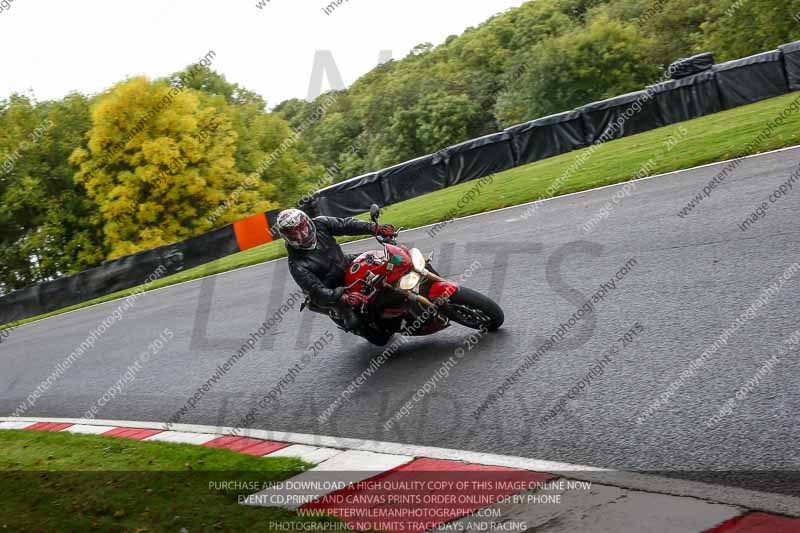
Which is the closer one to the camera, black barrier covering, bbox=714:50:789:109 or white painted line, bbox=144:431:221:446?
white painted line, bbox=144:431:221:446

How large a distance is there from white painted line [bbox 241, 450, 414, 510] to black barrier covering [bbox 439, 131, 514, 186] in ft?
61.6

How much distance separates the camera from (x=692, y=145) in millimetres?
16219

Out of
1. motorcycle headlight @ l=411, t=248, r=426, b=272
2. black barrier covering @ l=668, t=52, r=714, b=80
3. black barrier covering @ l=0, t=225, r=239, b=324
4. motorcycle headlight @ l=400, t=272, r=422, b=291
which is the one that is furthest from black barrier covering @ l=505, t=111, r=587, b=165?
motorcycle headlight @ l=400, t=272, r=422, b=291

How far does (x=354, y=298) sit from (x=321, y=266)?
874mm

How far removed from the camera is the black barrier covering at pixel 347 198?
23531 mm

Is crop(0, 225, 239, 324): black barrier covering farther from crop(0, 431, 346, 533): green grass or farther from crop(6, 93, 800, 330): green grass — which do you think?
crop(0, 431, 346, 533): green grass

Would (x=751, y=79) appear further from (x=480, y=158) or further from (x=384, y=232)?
(x=384, y=232)

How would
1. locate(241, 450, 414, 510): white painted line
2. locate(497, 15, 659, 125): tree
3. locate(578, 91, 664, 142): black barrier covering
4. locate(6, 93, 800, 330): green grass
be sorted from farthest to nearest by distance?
locate(497, 15, 659, 125): tree → locate(578, 91, 664, 142): black barrier covering → locate(6, 93, 800, 330): green grass → locate(241, 450, 414, 510): white painted line

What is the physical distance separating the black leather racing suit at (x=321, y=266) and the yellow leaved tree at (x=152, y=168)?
1492 inches

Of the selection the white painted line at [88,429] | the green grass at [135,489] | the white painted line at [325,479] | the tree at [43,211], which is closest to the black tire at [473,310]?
the white painted line at [325,479]

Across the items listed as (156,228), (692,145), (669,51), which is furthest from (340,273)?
(669,51)

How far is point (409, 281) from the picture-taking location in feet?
25.2

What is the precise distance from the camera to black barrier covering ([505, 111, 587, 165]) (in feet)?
77.9

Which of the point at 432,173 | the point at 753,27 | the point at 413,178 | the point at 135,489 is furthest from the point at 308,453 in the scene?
the point at 753,27
